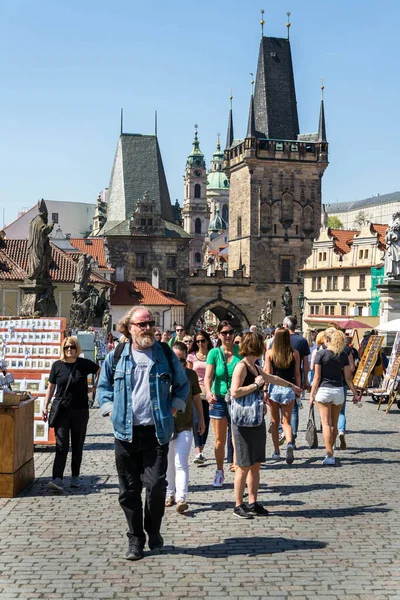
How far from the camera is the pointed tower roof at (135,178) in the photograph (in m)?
69.2

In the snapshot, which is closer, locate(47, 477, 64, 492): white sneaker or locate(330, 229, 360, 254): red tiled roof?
locate(47, 477, 64, 492): white sneaker

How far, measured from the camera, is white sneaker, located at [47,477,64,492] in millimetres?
8484

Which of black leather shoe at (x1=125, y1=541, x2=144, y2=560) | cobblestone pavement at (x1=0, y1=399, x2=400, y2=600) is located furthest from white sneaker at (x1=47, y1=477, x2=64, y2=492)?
black leather shoe at (x1=125, y1=541, x2=144, y2=560)

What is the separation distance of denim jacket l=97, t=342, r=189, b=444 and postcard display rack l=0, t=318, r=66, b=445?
4822 mm

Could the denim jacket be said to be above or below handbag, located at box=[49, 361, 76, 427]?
above

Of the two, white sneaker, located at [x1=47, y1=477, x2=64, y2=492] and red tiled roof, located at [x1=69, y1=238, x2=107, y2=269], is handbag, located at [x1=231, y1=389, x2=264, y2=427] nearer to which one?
white sneaker, located at [x1=47, y1=477, x2=64, y2=492]

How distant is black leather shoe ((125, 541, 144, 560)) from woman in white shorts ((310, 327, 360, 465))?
14.0 ft

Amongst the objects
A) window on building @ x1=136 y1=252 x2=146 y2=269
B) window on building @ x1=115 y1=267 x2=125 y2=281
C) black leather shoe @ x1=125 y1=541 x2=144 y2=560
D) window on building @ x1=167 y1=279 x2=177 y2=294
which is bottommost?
black leather shoe @ x1=125 y1=541 x2=144 y2=560

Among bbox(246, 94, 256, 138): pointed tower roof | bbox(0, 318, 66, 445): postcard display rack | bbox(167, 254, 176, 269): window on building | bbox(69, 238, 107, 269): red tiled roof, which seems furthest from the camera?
bbox(246, 94, 256, 138): pointed tower roof

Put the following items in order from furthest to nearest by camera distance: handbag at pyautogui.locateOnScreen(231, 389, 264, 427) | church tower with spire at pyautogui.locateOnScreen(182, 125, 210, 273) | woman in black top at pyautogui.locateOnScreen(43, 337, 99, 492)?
church tower with spire at pyautogui.locateOnScreen(182, 125, 210, 273) → woman in black top at pyautogui.locateOnScreen(43, 337, 99, 492) → handbag at pyautogui.locateOnScreen(231, 389, 264, 427)

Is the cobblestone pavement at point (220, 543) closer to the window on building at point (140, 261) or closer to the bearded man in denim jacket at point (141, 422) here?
the bearded man in denim jacket at point (141, 422)

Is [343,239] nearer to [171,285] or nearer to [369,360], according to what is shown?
[171,285]

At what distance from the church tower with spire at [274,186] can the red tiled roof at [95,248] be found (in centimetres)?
1041

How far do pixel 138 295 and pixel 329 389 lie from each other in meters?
49.4
